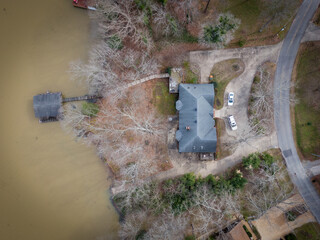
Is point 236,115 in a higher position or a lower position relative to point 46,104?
lower

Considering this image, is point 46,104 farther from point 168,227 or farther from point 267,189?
point 267,189

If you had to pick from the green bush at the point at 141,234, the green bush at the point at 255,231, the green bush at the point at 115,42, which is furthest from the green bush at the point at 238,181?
the green bush at the point at 115,42

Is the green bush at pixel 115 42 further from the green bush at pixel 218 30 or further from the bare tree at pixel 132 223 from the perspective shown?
the bare tree at pixel 132 223

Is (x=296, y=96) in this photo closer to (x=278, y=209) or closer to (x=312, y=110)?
(x=312, y=110)

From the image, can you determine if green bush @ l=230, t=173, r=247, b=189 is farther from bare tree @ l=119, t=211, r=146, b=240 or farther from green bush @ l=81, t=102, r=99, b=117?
green bush @ l=81, t=102, r=99, b=117

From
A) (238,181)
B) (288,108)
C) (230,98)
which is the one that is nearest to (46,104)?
(230,98)

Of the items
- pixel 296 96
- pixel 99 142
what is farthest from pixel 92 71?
pixel 296 96
